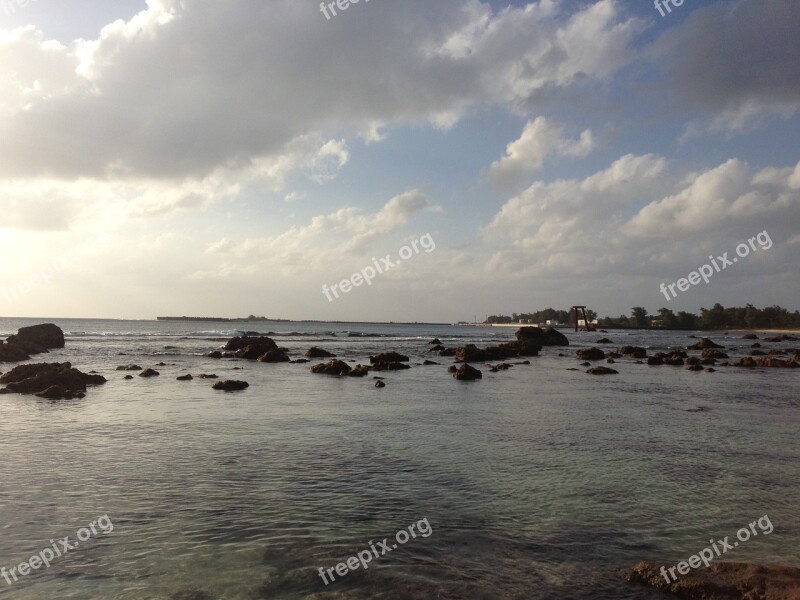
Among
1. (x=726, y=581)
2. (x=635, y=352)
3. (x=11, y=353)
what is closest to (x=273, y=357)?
(x=11, y=353)

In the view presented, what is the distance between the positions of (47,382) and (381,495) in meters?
21.2

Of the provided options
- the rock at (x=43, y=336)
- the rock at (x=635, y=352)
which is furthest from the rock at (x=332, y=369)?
the rock at (x=43, y=336)

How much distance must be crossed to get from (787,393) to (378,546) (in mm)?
27362

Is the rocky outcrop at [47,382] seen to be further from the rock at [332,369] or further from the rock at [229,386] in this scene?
the rock at [332,369]

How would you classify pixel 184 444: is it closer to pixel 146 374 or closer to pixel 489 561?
pixel 489 561

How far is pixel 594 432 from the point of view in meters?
16.2

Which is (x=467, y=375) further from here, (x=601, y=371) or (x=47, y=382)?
(x=47, y=382)

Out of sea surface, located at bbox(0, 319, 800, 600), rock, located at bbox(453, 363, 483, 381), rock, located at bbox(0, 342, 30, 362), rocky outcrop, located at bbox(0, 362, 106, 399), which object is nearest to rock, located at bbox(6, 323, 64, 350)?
rock, located at bbox(0, 342, 30, 362)

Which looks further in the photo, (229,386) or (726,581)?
(229,386)

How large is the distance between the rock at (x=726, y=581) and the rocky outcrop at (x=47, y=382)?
22.9 m

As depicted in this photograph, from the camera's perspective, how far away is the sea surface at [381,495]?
22.0 feet

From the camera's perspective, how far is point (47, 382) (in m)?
24.3

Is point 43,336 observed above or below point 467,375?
above

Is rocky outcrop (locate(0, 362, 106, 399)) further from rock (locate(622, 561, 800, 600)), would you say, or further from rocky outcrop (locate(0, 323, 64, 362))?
rocky outcrop (locate(0, 323, 64, 362))
